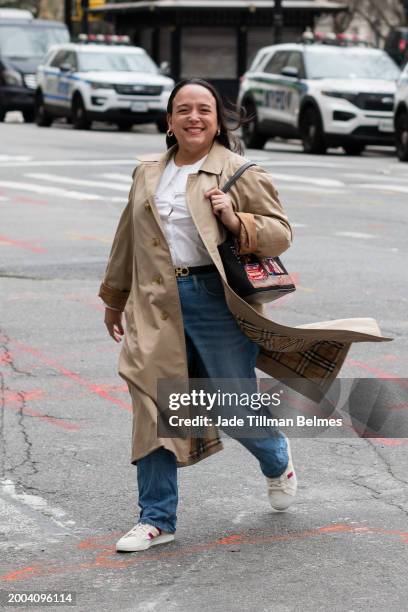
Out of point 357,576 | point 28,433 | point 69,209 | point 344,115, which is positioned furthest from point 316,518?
point 344,115

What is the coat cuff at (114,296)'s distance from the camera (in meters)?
5.32

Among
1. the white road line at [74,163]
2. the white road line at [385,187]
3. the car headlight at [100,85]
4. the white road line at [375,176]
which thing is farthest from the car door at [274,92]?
the white road line at [385,187]

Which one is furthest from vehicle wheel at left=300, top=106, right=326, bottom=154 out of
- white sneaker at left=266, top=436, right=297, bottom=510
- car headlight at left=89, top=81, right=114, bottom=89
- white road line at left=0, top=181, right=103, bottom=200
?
white sneaker at left=266, top=436, right=297, bottom=510

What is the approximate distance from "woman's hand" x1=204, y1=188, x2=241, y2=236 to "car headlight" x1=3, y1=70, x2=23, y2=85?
1259 inches

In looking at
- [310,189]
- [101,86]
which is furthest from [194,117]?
[101,86]

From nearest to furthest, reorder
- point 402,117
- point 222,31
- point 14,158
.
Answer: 1. point 402,117
2. point 14,158
3. point 222,31

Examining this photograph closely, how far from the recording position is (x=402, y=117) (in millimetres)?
22797

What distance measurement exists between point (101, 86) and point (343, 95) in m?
7.69

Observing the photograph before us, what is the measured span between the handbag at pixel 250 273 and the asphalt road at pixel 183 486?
2.80ft

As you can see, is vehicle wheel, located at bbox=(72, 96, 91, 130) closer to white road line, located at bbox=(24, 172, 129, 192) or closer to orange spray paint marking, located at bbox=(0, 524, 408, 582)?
white road line, located at bbox=(24, 172, 129, 192)

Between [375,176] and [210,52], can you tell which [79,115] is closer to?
[210,52]

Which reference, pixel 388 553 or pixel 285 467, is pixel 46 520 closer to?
pixel 285 467

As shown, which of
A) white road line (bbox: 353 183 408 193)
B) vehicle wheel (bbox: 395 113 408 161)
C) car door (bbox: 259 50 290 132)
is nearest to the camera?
white road line (bbox: 353 183 408 193)

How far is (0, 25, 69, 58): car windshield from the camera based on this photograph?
1455 inches
